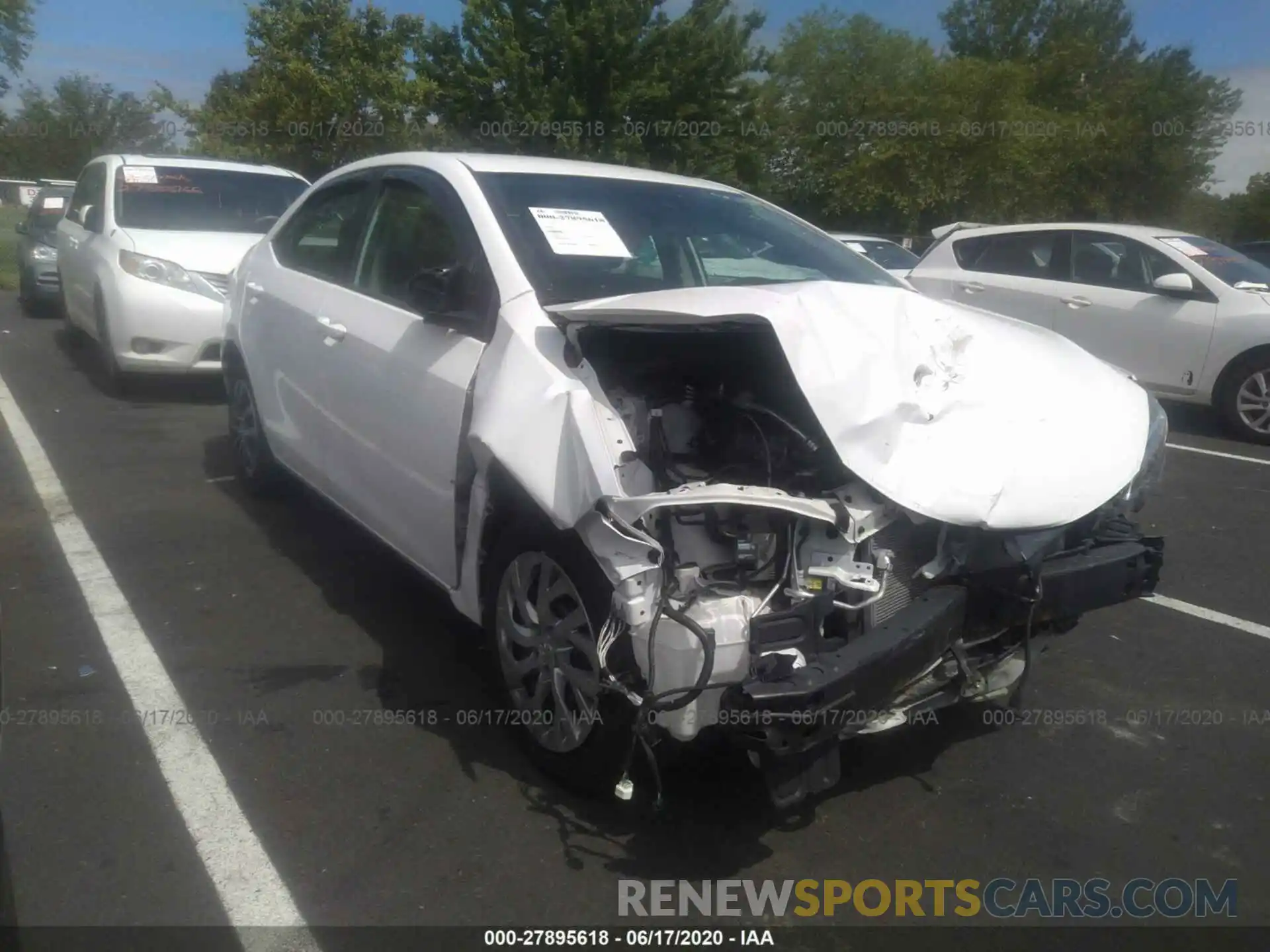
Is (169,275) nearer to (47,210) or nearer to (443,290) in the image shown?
(443,290)

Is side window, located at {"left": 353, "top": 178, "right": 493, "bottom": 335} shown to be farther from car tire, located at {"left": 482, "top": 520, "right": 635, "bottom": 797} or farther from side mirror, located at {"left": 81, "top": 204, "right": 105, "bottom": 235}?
side mirror, located at {"left": 81, "top": 204, "right": 105, "bottom": 235}

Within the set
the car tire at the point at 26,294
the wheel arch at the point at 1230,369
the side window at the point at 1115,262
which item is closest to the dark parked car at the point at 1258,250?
the side window at the point at 1115,262

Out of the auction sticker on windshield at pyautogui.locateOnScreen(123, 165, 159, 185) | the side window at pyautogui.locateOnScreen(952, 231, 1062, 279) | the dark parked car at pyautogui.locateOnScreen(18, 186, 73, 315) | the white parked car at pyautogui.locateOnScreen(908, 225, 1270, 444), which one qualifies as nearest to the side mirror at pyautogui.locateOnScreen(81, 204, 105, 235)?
the auction sticker on windshield at pyautogui.locateOnScreen(123, 165, 159, 185)

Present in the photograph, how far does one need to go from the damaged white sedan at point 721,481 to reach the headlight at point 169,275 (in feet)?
15.8

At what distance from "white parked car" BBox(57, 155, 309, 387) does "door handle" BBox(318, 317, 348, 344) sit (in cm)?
330

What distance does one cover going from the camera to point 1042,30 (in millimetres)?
57812

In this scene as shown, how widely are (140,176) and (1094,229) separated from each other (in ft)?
26.3

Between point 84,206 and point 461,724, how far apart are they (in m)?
8.10

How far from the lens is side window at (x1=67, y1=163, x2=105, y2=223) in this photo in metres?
9.36

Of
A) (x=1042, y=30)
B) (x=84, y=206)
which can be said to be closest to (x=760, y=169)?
(x=84, y=206)

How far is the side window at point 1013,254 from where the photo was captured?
9469 millimetres

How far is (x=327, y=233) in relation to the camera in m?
4.91

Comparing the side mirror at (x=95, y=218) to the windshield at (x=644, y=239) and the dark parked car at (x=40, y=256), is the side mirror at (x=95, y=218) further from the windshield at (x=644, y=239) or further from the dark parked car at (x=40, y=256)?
the windshield at (x=644, y=239)

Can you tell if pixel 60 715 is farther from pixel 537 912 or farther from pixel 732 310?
pixel 732 310
